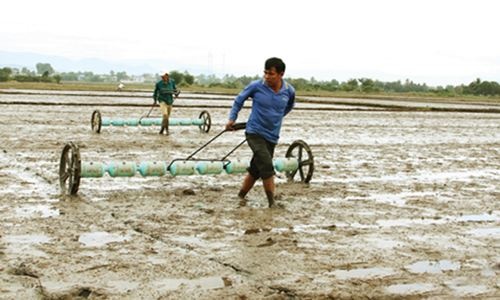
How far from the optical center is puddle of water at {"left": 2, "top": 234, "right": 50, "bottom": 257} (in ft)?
19.2

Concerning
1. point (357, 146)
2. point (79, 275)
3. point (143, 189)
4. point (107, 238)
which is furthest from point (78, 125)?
point (79, 275)

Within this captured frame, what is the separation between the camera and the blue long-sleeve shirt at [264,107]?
8.21 metres

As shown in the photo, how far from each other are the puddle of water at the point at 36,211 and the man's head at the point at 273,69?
2791 mm

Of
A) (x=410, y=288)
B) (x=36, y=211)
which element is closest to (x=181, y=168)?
(x=36, y=211)

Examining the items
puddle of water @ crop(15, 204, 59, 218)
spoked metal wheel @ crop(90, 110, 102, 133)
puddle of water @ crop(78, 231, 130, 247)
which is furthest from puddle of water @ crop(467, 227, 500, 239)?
spoked metal wheel @ crop(90, 110, 102, 133)

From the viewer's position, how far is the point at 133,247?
242 inches

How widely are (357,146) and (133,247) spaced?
34.7ft

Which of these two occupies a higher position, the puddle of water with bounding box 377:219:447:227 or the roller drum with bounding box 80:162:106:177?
the roller drum with bounding box 80:162:106:177

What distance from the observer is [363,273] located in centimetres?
559

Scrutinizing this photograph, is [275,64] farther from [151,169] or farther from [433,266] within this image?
[433,266]

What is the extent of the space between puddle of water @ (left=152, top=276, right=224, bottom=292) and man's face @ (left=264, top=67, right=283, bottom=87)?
130 inches

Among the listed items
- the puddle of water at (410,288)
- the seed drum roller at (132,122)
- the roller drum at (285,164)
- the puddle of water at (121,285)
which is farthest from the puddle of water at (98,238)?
the seed drum roller at (132,122)

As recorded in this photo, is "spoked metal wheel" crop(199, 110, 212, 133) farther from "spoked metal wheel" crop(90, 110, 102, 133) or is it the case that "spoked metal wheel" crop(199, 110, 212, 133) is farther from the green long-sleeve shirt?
"spoked metal wheel" crop(90, 110, 102, 133)

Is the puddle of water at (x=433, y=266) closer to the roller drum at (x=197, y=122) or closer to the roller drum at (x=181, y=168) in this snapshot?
the roller drum at (x=181, y=168)
